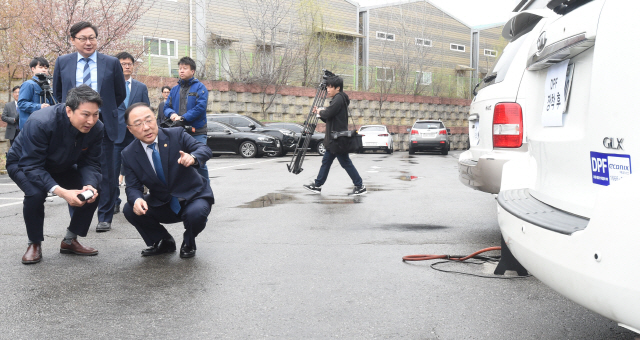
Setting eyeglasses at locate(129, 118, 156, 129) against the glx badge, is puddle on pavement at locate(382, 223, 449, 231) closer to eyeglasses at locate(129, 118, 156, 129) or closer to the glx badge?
eyeglasses at locate(129, 118, 156, 129)

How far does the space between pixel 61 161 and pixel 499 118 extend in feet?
11.0

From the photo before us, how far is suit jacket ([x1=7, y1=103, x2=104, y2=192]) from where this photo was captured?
180 inches

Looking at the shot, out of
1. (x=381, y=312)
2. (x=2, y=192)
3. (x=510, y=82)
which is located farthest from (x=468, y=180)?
(x=2, y=192)

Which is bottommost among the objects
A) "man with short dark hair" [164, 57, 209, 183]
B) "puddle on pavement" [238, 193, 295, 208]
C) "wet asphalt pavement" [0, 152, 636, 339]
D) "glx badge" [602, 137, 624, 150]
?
"puddle on pavement" [238, 193, 295, 208]

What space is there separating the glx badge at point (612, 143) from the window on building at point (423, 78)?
36.5 m

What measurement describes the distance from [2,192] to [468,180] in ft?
24.5

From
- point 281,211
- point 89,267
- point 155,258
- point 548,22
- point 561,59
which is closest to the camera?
point 561,59

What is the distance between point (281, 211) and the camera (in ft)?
24.5

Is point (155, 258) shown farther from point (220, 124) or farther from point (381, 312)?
point (220, 124)

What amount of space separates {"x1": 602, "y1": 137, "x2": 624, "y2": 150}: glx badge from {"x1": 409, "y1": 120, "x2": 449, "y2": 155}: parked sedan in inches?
984

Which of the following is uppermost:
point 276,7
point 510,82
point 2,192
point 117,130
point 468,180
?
point 276,7

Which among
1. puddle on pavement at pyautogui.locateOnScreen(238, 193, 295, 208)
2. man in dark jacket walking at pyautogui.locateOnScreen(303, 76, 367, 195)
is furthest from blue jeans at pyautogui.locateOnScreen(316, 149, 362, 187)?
puddle on pavement at pyautogui.locateOnScreen(238, 193, 295, 208)

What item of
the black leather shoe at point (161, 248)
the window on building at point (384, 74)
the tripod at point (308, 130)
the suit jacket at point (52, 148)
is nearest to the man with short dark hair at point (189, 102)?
the black leather shoe at point (161, 248)

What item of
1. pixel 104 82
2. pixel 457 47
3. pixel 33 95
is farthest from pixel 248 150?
pixel 457 47
